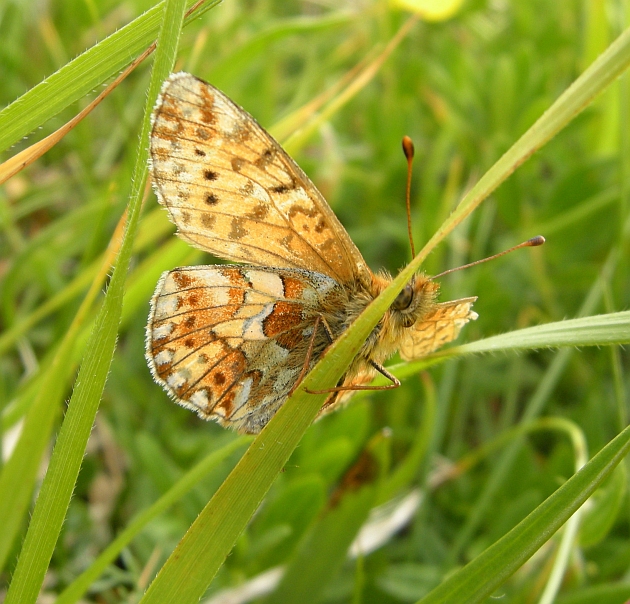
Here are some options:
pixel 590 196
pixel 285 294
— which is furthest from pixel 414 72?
pixel 285 294

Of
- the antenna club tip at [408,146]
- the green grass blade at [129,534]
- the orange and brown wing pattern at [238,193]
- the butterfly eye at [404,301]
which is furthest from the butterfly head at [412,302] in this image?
the green grass blade at [129,534]

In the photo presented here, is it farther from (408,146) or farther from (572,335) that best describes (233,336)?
(572,335)

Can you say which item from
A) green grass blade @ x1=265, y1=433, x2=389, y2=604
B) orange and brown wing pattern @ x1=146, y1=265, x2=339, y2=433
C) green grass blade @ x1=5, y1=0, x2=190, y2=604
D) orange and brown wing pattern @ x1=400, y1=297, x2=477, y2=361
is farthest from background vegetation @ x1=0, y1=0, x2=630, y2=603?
orange and brown wing pattern @ x1=400, y1=297, x2=477, y2=361

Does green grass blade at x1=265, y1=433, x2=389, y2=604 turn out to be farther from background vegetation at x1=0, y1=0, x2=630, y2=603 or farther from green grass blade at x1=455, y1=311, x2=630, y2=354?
green grass blade at x1=455, y1=311, x2=630, y2=354

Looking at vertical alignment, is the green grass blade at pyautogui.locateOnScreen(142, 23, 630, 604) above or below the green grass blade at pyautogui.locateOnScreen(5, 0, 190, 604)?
below

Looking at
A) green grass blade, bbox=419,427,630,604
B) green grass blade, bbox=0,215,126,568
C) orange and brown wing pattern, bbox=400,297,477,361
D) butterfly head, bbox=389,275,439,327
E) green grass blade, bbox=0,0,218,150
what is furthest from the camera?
butterfly head, bbox=389,275,439,327
